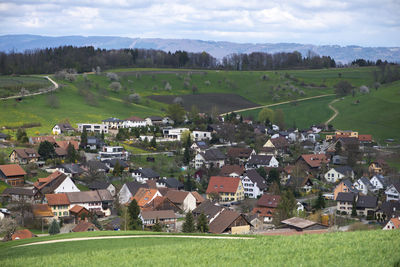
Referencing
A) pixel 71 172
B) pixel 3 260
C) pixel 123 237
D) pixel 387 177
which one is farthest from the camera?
pixel 387 177

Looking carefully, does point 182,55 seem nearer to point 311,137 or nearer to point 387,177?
point 311,137

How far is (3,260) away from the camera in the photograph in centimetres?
1836

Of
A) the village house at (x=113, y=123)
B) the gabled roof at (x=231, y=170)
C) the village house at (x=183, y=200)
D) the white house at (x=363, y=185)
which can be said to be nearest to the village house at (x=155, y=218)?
the village house at (x=183, y=200)

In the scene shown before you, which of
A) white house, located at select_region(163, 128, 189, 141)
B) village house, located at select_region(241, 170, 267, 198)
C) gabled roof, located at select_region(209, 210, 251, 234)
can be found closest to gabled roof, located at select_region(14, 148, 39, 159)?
white house, located at select_region(163, 128, 189, 141)

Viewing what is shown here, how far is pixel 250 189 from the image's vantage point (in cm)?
5531

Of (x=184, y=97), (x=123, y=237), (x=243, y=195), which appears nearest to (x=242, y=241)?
(x=123, y=237)

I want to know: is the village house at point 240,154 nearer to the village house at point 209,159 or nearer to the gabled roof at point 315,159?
the village house at point 209,159

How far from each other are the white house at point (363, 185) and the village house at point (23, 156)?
3387cm

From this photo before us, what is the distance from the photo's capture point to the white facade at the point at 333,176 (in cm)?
5953

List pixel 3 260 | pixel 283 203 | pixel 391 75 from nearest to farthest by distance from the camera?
1. pixel 3 260
2. pixel 283 203
3. pixel 391 75

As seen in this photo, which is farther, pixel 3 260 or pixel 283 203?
pixel 283 203

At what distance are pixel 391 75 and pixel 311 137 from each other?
169 ft

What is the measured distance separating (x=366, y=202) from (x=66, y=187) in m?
26.9

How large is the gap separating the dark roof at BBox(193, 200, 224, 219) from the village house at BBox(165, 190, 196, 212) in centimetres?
180
